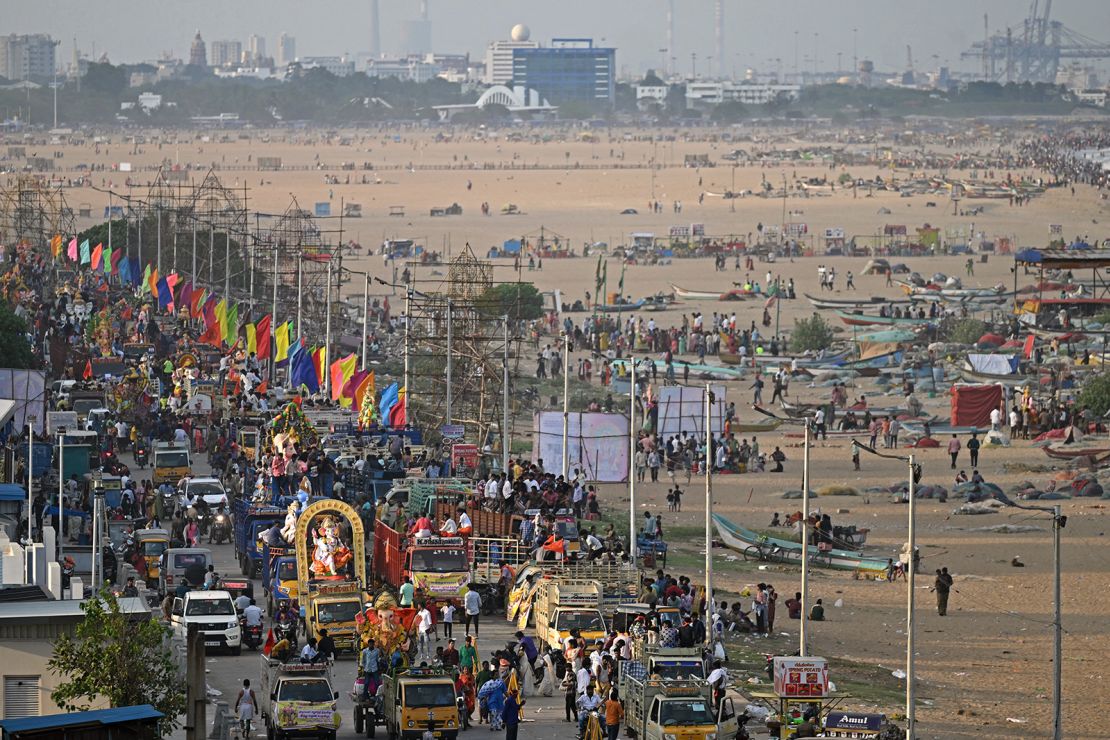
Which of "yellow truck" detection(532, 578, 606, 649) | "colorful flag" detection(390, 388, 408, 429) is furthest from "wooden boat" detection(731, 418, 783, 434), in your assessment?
"yellow truck" detection(532, 578, 606, 649)

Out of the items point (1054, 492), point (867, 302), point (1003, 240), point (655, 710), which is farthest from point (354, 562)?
point (1003, 240)

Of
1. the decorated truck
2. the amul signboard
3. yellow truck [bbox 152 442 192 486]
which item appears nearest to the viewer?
the decorated truck

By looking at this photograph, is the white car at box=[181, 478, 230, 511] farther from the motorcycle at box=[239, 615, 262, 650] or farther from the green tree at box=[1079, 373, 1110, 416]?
the green tree at box=[1079, 373, 1110, 416]

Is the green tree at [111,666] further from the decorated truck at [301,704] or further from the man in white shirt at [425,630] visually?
the man in white shirt at [425,630]

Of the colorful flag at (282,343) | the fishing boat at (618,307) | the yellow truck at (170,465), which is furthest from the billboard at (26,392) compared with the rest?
the fishing boat at (618,307)

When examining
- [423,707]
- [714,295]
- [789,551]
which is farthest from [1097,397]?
[423,707]

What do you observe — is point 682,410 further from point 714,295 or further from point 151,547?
point 714,295

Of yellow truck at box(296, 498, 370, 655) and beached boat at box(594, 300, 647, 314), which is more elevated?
yellow truck at box(296, 498, 370, 655)
